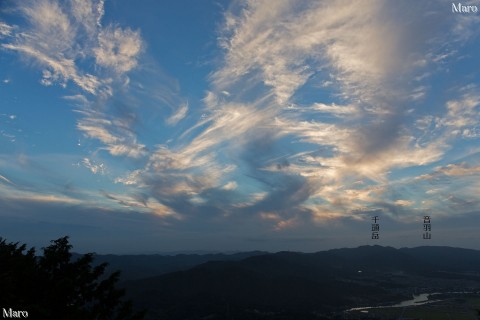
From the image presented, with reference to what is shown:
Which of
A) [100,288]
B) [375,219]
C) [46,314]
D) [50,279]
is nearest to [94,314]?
[100,288]

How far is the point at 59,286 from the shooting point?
32.6 meters

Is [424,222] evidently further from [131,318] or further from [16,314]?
[16,314]

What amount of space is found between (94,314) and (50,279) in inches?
227

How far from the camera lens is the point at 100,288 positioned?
125 feet

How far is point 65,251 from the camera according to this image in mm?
37719

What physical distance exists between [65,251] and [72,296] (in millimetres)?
5324

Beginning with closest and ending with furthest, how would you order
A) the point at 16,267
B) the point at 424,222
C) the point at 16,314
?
the point at 16,314, the point at 16,267, the point at 424,222

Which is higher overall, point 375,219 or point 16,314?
point 375,219

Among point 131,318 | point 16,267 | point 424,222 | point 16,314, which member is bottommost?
point 131,318

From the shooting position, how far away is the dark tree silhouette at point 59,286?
31969 mm

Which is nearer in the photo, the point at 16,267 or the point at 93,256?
the point at 16,267

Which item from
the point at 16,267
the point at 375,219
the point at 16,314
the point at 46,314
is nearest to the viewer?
the point at 16,314

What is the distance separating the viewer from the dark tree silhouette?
3197 cm

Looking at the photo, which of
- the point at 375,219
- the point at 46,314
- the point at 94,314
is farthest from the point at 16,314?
the point at 375,219
